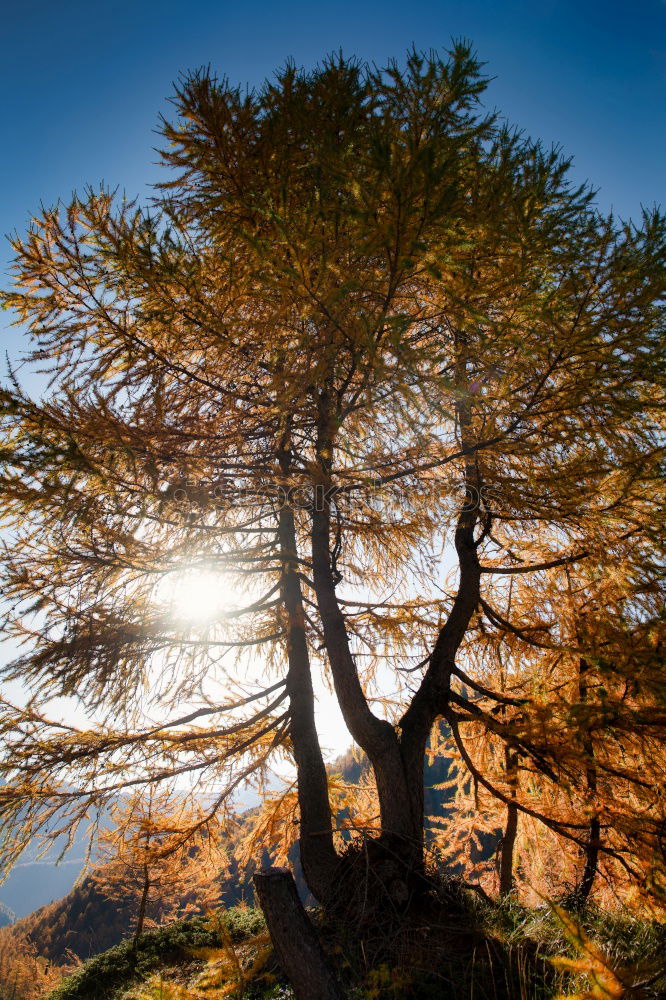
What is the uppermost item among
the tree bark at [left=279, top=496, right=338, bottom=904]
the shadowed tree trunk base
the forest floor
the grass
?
the tree bark at [left=279, top=496, right=338, bottom=904]

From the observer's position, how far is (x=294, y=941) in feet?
8.06

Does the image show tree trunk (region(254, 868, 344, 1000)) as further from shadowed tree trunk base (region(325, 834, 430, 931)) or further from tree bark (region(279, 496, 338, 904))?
tree bark (region(279, 496, 338, 904))

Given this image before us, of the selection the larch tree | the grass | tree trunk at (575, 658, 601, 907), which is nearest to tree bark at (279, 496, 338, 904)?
the larch tree

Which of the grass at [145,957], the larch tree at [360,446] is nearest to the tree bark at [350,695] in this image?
the larch tree at [360,446]

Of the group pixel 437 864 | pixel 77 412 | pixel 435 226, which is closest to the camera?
pixel 435 226

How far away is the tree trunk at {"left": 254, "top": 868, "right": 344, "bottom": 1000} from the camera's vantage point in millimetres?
2381

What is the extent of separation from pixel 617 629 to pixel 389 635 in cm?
210

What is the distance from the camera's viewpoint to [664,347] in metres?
3.04

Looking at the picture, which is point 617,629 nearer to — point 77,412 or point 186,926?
point 77,412

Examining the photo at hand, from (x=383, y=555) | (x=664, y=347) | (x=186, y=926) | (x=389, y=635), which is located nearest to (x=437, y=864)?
(x=389, y=635)

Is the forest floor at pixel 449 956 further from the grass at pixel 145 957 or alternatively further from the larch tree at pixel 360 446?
the grass at pixel 145 957

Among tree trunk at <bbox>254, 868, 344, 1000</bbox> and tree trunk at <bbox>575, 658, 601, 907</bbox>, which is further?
tree trunk at <bbox>575, 658, 601, 907</bbox>

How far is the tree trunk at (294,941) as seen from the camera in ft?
7.81

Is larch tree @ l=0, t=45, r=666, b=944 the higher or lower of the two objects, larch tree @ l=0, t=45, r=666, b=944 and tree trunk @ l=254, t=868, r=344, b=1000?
the higher
